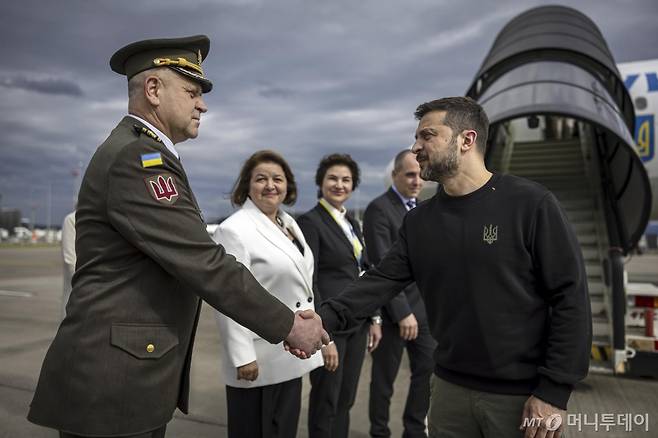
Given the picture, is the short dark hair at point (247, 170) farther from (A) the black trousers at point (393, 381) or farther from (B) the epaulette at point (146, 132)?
(A) the black trousers at point (393, 381)

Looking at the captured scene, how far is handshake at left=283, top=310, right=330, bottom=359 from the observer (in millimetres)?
2049

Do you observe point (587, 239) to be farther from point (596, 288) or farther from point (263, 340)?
point (263, 340)

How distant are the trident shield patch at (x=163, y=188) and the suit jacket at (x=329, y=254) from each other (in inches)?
71.0

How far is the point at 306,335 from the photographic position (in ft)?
6.85

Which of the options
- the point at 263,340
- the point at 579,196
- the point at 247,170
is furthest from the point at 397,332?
the point at 579,196

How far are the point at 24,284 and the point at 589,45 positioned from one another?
1425cm

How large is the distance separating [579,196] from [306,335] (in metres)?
7.23

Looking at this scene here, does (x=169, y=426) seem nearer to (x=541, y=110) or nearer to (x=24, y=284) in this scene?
(x=541, y=110)

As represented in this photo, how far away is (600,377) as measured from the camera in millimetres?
5203

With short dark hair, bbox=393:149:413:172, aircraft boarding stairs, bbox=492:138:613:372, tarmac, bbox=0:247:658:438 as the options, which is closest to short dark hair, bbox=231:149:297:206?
short dark hair, bbox=393:149:413:172

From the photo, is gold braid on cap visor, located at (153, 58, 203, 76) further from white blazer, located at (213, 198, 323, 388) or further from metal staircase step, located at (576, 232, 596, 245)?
metal staircase step, located at (576, 232, 596, 245)

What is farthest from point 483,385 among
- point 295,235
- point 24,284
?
point 24,284

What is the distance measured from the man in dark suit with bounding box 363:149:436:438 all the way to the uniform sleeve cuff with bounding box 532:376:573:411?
6.09ft

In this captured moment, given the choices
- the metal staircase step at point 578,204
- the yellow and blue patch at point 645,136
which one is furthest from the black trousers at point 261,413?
the yellow and blue patch at point 645,136
